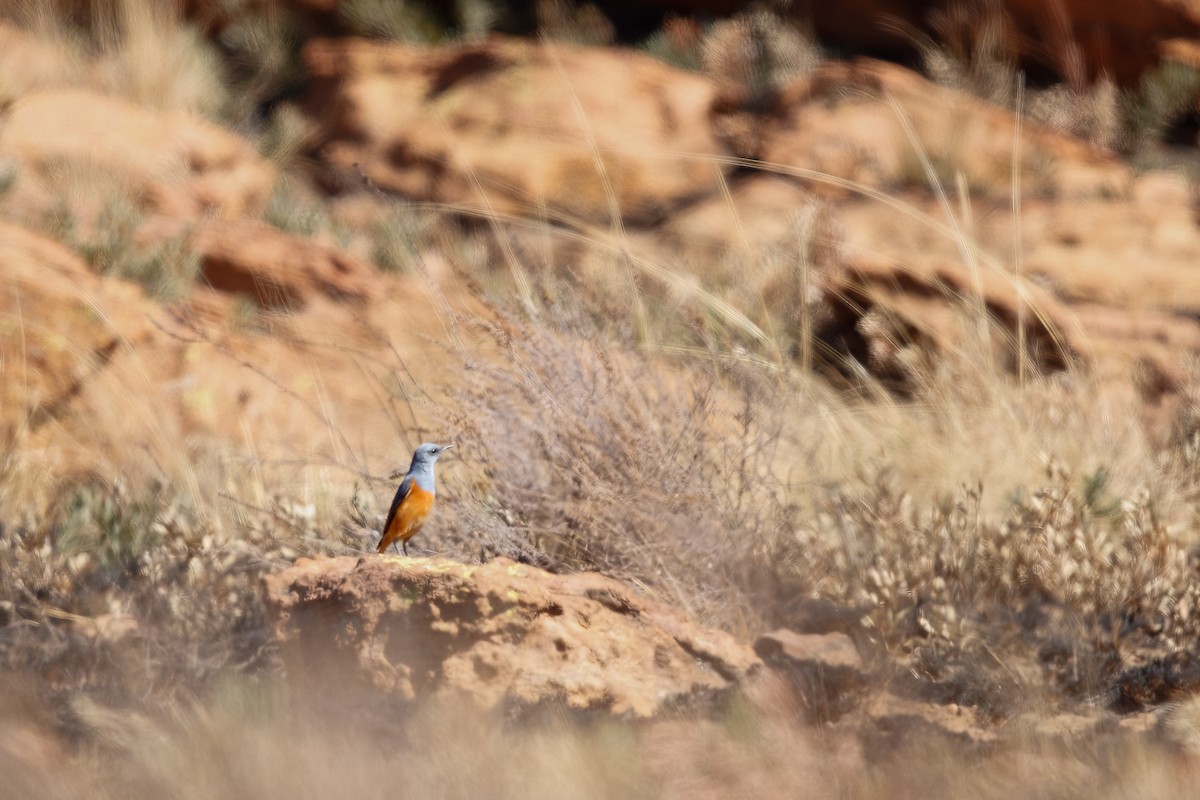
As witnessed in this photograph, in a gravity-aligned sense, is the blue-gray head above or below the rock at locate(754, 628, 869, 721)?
above

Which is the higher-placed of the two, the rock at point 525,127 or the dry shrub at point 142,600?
the rock at point 525,127

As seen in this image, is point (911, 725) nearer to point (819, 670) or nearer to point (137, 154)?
point (819, 670)

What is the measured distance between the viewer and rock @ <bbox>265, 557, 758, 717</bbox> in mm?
2934

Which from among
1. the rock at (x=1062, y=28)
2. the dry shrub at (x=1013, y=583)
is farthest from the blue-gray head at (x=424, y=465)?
the rock at (x=1062, y=28)

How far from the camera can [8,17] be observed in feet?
32.8

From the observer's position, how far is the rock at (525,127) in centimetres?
866

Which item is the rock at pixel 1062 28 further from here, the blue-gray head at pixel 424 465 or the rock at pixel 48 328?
the blue-gray head at pixel 424 465

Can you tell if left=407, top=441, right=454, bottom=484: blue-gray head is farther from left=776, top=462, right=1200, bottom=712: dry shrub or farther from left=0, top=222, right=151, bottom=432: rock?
left=0, top=222, right=151, bottom=432: rock

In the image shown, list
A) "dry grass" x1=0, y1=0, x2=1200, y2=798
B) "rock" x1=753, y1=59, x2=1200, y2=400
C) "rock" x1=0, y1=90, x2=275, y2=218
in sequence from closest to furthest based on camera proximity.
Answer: "dry grass" x1=0, y1=0, x2=1200, y2=798, "rock" x1=753, y1=59, x2=1200, y2=400, "rock" x1=0, y1=90, x2=275, y2=218

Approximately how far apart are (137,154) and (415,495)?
6.23 metres

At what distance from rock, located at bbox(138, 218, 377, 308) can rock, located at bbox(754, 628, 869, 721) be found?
4.35 metres

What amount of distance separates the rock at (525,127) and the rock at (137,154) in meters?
0.71

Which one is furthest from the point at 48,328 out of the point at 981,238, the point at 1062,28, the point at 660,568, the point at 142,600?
the point at 1062,28

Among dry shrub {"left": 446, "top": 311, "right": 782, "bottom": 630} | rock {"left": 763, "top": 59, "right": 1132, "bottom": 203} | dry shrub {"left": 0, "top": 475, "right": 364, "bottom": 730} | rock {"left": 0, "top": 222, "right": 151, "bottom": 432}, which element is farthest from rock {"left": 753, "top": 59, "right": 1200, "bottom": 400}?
rock {"left": 0, "top": 222, "right": 151, "bottom": 432}
